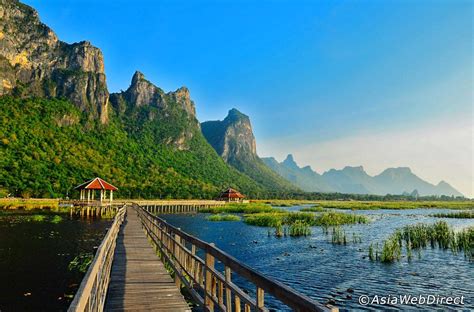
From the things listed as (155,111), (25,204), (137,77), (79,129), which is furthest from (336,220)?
(137,77)

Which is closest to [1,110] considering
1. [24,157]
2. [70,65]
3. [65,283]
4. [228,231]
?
[24,157]

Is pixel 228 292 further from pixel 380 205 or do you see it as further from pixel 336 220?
pixel 380 205

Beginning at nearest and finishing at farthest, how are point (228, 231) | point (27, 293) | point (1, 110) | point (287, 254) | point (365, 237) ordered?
point (27, 293), point (287, 254), point (365, 237), point (228, 231), point (1, 110)

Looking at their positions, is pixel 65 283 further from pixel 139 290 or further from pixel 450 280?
pixel 450 280

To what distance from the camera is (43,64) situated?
11469cm

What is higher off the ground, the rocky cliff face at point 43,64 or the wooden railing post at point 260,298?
the rocky cliff face at point 43,64

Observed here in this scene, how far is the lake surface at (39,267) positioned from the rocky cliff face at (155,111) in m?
121

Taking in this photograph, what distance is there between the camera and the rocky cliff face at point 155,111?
152 meters

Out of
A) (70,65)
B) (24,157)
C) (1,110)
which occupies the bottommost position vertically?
(24,157)

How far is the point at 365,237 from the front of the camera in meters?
31.5

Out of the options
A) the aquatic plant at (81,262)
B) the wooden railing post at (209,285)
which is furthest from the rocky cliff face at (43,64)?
the wooden railing post at (209,285)

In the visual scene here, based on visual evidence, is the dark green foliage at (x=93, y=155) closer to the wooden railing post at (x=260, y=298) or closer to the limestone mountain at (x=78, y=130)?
the limestone mountain at (x=78, y=130)

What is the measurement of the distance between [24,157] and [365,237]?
7111cm

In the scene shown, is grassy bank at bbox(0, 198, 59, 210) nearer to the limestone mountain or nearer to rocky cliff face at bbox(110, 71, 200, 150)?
the limestone mountain
